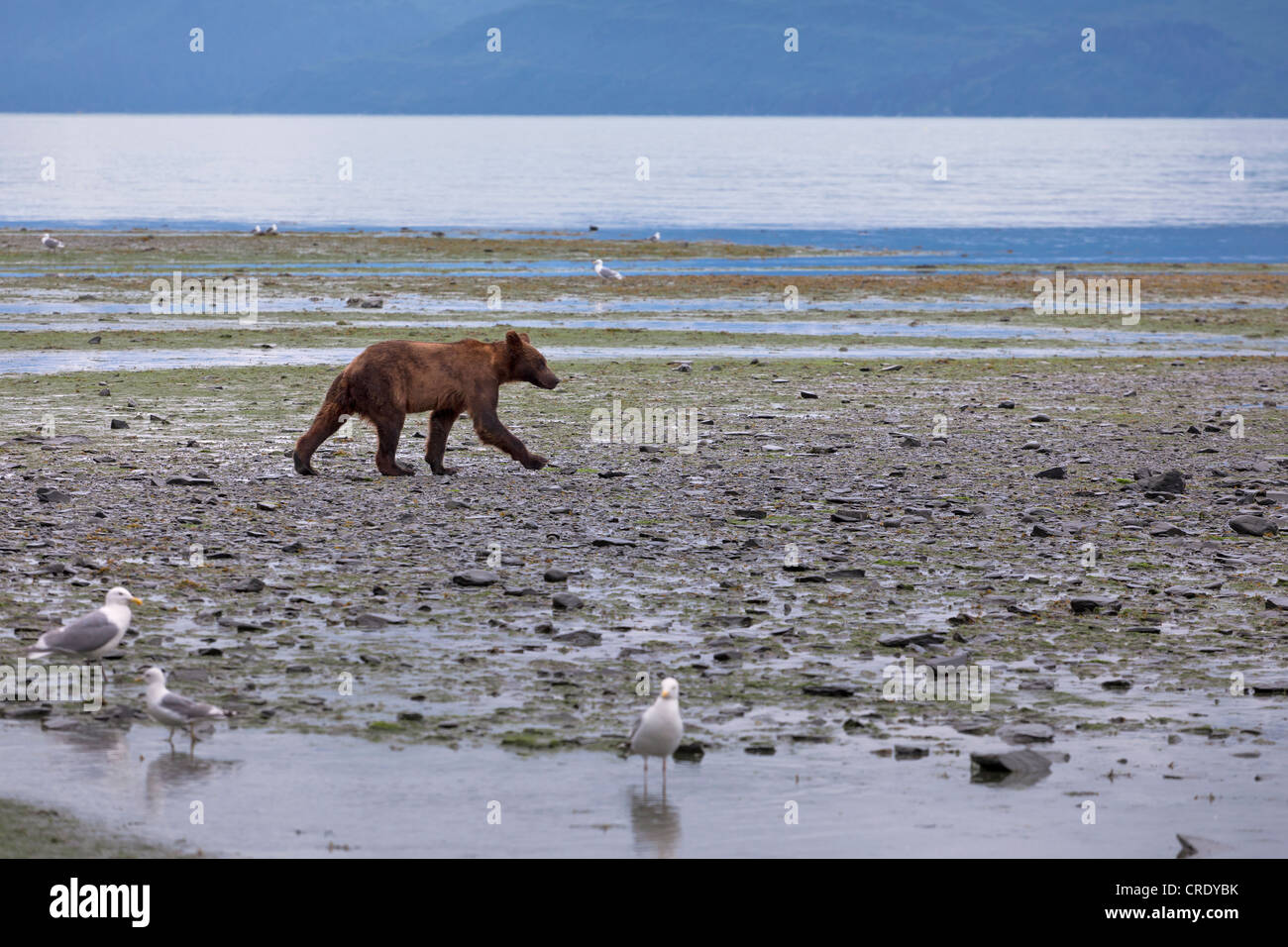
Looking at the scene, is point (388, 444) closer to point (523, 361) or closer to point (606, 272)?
point (523, 361)

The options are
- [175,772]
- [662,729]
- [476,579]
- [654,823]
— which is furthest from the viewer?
[476,579]

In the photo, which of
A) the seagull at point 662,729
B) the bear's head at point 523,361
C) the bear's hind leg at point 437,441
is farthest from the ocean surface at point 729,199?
the seagull at point 662,729

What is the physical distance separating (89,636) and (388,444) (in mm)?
7793

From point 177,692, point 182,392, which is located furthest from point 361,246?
point 177,692

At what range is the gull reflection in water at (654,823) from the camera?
8.01 meters

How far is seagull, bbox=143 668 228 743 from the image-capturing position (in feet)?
29.9

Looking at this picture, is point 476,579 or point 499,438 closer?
point 476,579

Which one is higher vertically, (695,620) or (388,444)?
(388,444)

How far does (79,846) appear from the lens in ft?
25.5

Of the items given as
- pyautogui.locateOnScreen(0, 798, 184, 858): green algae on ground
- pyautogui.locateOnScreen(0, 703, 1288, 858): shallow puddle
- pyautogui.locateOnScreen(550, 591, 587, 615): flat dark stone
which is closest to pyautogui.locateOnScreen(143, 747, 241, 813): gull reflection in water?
pyautogui.locateOnScreen(0, 703, 1288, 858): shallow puddle

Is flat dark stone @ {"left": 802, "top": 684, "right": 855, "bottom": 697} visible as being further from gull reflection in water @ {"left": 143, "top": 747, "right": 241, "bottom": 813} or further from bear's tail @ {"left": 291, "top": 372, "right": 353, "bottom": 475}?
bear's tail @ {"left": 291, "top": 372, "right": 353, "bottom": 475}

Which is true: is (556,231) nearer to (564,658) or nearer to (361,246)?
(361,246)

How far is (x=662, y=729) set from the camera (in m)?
8.64

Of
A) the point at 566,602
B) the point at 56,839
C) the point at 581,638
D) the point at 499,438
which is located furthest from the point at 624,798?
the point at 499,438
